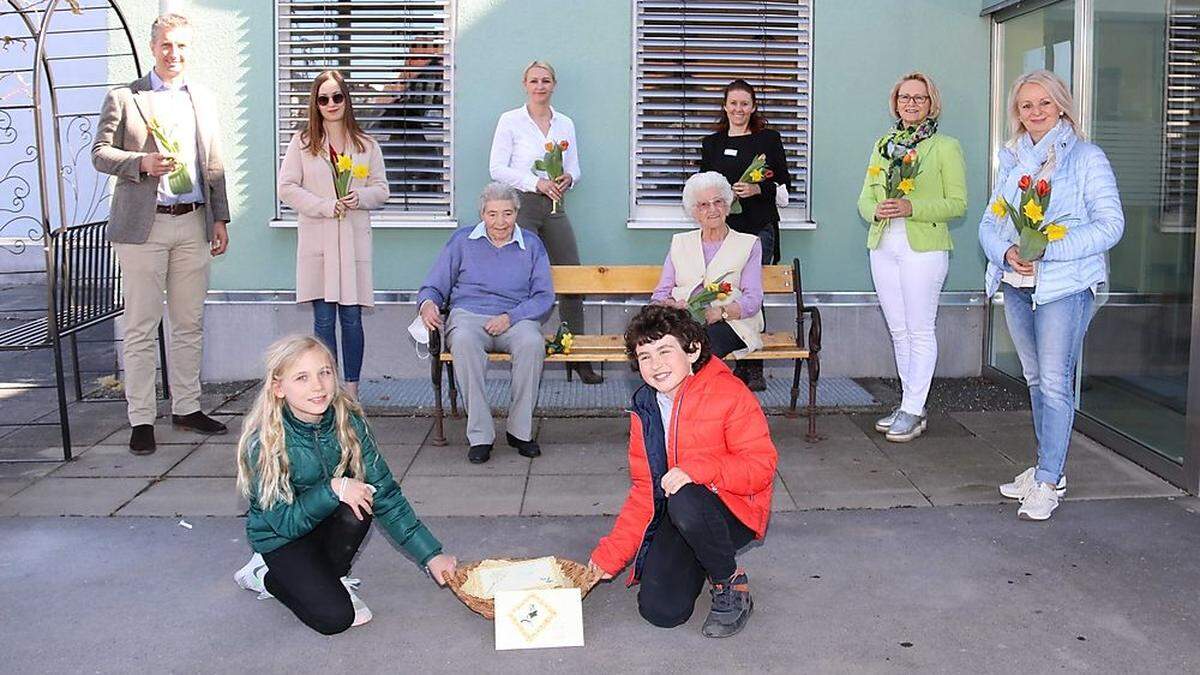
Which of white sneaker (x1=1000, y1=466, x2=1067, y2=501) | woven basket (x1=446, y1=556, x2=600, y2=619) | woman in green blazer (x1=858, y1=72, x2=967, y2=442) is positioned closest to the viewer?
Answer: woven basket (x1=446, y1=556, x2=600, y2=619)

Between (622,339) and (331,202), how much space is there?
5.98ft

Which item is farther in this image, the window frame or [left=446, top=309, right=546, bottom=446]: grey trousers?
the window frame

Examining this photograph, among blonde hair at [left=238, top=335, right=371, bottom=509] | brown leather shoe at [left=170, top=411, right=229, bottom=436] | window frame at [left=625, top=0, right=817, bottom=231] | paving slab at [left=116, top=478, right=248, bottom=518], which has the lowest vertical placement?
paving slab at [left=116, top=478, right=248, bottom=518]

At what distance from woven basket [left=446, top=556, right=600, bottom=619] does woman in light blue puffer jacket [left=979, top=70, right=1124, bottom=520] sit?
7.08 feet

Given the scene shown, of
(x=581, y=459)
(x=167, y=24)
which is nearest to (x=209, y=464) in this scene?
(x=581, y=459)

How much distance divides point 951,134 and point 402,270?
3.81 meters

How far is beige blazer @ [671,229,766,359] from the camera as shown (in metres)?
6.98

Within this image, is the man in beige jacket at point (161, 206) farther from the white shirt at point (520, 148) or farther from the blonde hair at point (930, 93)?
the blonde hair at point (930, 93)

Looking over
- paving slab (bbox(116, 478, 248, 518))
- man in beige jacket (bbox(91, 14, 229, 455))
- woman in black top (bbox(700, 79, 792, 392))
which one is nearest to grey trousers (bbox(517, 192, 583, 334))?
woman in black top (bbox(700, 79, 792, 392))

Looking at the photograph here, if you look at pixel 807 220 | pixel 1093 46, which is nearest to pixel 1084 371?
pixel 1093 46

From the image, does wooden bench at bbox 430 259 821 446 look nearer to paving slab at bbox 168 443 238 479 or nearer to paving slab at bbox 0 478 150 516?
paving slab at bbox 168 443 238 479

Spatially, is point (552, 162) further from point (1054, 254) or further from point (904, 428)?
point (1054, 254)

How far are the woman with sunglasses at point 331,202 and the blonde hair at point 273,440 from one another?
114 inches

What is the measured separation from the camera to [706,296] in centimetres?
677
